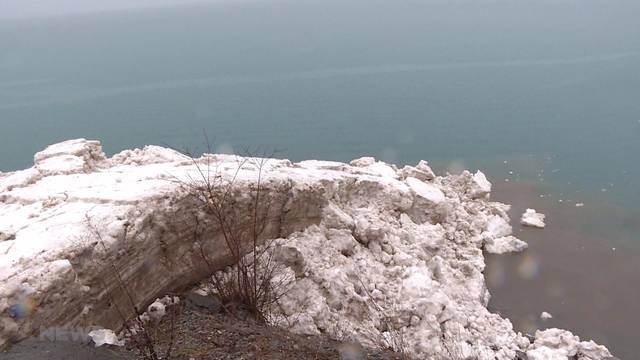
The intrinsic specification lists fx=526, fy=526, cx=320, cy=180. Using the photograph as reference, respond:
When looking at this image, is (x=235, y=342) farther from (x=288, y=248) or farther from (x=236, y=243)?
(x=288, y=248)

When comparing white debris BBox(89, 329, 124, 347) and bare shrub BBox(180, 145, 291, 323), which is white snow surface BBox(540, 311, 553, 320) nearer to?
bare shrub BBox(180, 145, 291, 323)

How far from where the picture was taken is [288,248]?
801 centimetres

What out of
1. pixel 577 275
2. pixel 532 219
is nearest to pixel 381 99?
pixel 532 219

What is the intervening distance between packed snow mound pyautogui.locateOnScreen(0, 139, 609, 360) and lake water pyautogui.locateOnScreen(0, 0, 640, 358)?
1.57 metres

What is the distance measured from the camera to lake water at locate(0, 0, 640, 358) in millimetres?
12211

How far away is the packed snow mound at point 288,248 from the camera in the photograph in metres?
5.41

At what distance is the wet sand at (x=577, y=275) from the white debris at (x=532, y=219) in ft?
0.49

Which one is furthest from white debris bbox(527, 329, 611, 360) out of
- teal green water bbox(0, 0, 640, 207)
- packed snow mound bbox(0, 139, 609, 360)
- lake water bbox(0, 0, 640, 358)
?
teal green water bbox(0, 0, 640, 207)

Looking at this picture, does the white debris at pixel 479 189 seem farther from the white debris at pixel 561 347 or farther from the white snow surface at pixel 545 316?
the white debris at pixel 561 347

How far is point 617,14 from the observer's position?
59.3m

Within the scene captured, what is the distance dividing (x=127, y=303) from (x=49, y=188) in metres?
2.59

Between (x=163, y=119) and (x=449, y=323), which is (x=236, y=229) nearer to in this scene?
(x=449, y=323)

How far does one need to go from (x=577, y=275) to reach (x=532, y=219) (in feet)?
8.03

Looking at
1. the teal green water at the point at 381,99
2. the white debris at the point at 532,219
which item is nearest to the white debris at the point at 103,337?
the white debris at the point at 532,219
